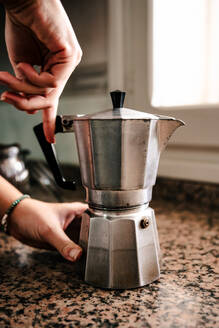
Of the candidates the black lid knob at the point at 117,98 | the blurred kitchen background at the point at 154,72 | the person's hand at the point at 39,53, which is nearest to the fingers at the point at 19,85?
the person's hand at the point at 39,53

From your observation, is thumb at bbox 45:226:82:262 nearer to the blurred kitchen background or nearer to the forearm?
the forearm

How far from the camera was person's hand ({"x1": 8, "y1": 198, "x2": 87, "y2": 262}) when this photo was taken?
0.53 meters

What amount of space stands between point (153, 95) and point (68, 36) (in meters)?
0.61

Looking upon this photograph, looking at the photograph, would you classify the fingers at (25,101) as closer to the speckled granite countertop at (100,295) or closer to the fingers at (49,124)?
the fingers at (49,124)

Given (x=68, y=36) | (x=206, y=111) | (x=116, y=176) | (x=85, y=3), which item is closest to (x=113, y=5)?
(x=85, y=3)

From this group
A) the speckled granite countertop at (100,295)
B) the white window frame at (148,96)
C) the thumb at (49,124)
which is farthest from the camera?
the white window frame at (148,96)

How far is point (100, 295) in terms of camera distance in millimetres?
438

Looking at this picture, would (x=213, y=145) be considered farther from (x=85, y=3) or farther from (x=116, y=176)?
(x=85, y=3)

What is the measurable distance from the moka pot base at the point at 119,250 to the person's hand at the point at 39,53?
0.16 m

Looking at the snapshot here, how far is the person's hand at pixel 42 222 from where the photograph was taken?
529 mm

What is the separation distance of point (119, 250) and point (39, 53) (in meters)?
0.34

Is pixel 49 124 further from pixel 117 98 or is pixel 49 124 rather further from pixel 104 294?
pixel 104 294

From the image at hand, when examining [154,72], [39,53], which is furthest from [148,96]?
[39,53]

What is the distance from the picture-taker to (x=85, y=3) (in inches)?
43.9
